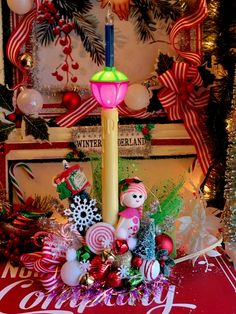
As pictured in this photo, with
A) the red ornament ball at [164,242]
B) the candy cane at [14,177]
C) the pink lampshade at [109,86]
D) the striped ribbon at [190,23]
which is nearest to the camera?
the pink lampshade at [109,86]

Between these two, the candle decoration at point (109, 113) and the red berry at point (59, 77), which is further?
the red berry at point (59, 77)

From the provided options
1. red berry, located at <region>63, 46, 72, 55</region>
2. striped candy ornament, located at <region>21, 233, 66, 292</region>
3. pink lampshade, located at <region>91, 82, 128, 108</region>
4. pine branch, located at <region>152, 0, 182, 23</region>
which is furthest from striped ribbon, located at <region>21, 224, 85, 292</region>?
pine branch, located at <region>152, 0, 182, 23</region>

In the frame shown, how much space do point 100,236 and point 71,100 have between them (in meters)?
0.47

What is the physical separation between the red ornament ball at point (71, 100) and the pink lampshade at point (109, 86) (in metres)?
0.40

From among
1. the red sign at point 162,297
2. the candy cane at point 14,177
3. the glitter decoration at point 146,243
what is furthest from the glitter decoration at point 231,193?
the candy cane at point 14,177

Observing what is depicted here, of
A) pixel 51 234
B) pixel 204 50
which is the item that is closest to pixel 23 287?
pixel 51 234

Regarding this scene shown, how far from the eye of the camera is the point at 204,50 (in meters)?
1.40

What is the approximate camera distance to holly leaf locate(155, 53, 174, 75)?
4.62ft

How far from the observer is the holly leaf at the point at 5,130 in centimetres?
141

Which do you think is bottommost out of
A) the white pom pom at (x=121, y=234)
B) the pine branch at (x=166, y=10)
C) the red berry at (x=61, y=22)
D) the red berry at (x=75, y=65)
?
the white pom pom at (x=121, y=234)

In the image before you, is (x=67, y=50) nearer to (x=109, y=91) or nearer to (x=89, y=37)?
(x=89, y=37)

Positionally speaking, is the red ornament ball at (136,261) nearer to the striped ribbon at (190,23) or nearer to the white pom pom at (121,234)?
the white pom pom at (121,234)

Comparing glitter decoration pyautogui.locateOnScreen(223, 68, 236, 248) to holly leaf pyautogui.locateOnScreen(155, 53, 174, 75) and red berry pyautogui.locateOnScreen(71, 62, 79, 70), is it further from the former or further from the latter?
red berry pyautogui.locateOnScreen(71, 62, 79, 70)

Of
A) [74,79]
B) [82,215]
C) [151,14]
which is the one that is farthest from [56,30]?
[82,215]
